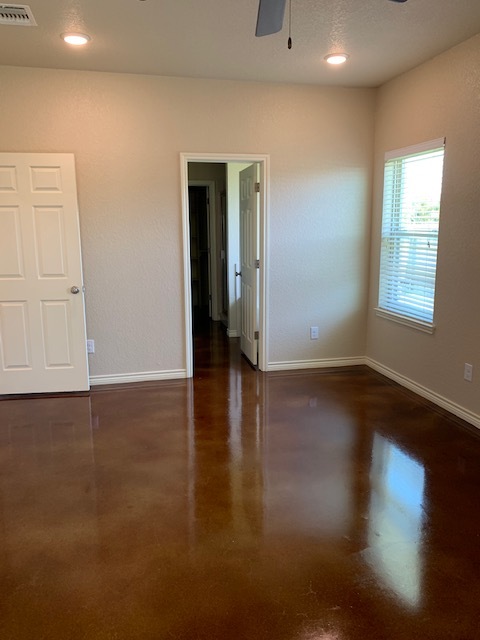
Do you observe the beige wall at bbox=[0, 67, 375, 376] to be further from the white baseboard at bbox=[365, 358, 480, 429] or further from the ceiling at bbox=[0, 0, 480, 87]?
the white baseboard at bbox=[365, 358, 480, 429]

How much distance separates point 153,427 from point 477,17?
11.4 feet

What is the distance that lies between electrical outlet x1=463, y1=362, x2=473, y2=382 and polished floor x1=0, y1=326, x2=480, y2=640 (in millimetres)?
359

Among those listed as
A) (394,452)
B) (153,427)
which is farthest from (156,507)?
(394,452)

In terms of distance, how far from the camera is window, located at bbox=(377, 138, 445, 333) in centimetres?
396

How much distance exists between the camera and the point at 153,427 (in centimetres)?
358

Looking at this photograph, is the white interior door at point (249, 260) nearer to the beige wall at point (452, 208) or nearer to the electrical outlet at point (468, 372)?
the beige wall at point (452, 208)

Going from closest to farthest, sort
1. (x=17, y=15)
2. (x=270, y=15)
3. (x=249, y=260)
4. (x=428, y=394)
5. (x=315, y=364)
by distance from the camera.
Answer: (x=270, y=15) → (x=17, y=15) → (x=428, y=394) → (x=315, y=364) → (x=249, y=260)

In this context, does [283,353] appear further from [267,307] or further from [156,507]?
[156,507]

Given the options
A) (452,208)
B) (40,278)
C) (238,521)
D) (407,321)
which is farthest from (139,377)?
(452,208)

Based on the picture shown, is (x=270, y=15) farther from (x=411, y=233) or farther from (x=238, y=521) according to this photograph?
(x=411, y=233)

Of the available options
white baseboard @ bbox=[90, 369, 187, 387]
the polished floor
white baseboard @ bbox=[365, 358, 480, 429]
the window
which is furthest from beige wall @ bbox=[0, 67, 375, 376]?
the polished floor

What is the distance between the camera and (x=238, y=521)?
96.0 inches

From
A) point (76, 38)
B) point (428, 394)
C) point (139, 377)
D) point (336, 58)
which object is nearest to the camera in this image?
point (76, 38)

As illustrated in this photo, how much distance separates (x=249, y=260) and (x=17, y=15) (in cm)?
292
